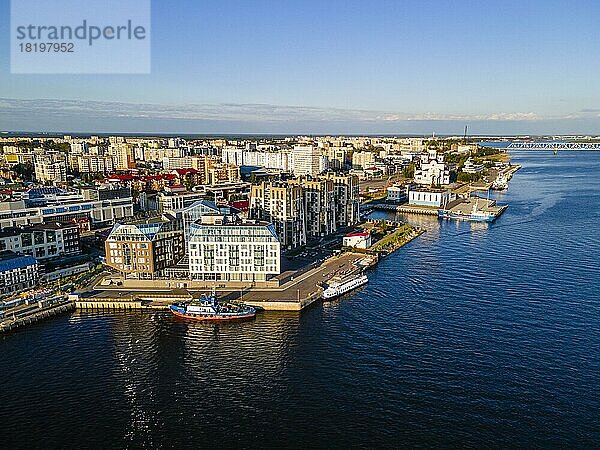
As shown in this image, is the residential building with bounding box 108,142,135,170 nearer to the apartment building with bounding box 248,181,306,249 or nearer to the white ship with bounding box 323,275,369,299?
the apartment building with bounding box 248,181,306,249

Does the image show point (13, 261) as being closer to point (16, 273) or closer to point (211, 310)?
point (16, 273)

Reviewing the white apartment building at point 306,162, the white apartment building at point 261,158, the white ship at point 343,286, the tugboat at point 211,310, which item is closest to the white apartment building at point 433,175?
the white apartment building at point 306,162

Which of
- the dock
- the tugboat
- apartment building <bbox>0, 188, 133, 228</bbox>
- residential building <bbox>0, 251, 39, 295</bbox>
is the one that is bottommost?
the tugboat

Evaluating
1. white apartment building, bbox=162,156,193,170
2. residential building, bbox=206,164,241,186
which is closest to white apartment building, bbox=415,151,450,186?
residential building, bbox=206,164,241,186

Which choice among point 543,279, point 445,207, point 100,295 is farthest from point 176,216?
point 445,207

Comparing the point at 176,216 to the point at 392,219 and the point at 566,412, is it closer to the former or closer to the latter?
the point at 566,412

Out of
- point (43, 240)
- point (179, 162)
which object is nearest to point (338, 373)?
point (43, 240)
